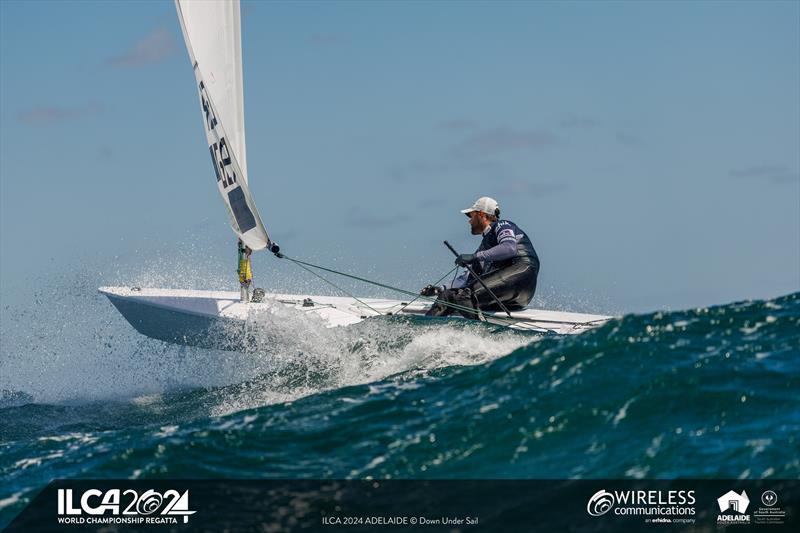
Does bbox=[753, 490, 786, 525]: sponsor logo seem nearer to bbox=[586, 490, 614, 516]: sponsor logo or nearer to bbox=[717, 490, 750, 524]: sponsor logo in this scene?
bbox=[717, 490, 750, 524]: sponsor logo

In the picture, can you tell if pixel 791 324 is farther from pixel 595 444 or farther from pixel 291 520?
pixel 291 520

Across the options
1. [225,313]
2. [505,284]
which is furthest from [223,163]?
[505,284]

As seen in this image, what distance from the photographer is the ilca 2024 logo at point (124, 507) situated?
4.87 metres

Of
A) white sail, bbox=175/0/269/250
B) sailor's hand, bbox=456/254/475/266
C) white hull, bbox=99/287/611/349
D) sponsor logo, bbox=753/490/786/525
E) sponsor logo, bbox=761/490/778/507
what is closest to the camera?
sponsor logo, bbox=753/490/786/525

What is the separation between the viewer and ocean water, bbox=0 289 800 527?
5.20 m

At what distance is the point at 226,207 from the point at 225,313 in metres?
1.25

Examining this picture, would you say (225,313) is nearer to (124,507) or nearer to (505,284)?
(505,284)

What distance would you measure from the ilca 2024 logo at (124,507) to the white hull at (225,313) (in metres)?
4.28

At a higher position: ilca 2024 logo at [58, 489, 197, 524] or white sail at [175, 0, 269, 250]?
white sail at [175, 0, 269, 250]

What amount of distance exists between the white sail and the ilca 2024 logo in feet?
16.5

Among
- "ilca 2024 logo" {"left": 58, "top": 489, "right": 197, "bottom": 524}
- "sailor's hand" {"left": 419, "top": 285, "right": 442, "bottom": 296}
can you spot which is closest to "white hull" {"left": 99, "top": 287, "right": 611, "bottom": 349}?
"sailor's hand" {"left": 419, "top": 285, "right": 442, "bottom": 296}

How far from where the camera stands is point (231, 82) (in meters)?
10.1

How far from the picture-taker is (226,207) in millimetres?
10250

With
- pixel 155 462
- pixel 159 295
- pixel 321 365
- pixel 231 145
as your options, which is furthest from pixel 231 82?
pixel 155 462
